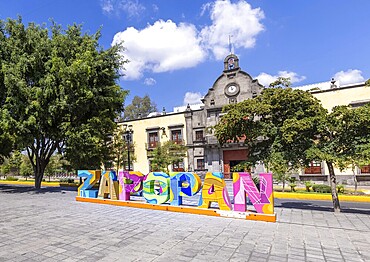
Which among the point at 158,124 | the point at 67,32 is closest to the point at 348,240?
the point at 67,32

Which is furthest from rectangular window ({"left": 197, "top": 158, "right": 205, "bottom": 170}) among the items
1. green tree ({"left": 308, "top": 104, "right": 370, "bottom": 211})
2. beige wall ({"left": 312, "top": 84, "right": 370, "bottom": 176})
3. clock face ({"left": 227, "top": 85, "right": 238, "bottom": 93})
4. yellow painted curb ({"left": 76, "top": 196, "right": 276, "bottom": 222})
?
green tree ({"left": 308, "top": 104, "right": 370, "bottom": 211})

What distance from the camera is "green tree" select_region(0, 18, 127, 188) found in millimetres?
14133

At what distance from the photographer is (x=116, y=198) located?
36.6 ft

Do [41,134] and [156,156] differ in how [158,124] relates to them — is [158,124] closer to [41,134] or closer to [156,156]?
[156,156]

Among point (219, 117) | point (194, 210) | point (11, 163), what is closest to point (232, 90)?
point (219, 117)

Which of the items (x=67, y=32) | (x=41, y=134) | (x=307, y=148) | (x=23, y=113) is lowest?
(x=307, y=148)

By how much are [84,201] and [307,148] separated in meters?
9.98

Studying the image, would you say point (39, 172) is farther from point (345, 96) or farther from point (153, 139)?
point (345, 96)

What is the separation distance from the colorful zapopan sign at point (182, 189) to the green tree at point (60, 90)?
167 inches

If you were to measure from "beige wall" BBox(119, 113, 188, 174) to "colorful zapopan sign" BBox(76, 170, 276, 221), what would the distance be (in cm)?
1911

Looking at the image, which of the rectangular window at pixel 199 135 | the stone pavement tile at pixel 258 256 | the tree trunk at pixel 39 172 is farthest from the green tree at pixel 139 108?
the stone pavement tile at pixel 258 256

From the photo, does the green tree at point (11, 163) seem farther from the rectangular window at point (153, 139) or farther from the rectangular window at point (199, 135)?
the rectangular window at point (199, 135)

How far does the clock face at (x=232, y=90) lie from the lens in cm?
2750

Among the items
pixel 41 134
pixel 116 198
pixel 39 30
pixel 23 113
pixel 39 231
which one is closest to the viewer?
pixel 39 231
